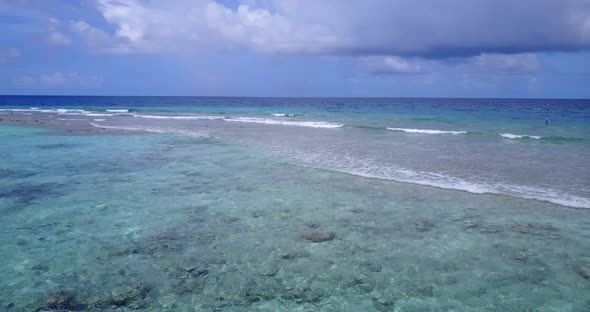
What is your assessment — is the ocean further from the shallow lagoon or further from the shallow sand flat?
the shallow sand flat

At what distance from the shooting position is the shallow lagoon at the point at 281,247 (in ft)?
17.5

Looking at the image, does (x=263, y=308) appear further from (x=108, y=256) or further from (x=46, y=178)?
(x=46, y=178)

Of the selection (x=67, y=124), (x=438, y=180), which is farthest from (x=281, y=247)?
(x=67, y=124)

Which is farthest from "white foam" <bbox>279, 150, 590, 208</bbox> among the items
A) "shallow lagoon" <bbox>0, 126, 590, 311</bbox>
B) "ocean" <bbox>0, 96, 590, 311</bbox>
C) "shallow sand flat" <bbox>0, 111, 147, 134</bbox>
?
"shallow sand flat" <bbox>0, 111, 147, 134</bbox>

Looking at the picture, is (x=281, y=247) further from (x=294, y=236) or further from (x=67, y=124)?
(x=67, y=124)

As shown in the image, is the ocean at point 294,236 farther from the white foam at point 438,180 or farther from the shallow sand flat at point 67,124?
the shallow sand flat at point 67,124

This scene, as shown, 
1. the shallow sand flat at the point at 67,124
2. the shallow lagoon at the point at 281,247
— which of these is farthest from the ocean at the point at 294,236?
the shallow sand flat at the point at 67,124

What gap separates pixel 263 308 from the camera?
510 cm

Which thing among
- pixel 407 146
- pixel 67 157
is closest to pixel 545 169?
pixel 407 146

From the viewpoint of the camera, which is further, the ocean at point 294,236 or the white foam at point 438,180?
the white foam at point 438,180

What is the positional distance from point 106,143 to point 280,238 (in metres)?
17.4

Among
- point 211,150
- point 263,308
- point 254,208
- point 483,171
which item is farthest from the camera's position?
point 211,150

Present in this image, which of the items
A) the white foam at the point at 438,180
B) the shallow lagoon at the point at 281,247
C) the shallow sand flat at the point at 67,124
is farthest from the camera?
the shallow sand flat at the point at 67,124

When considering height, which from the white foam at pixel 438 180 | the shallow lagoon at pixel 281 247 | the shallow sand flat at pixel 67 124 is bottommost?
the shallow lagoon at pixel 281 247
